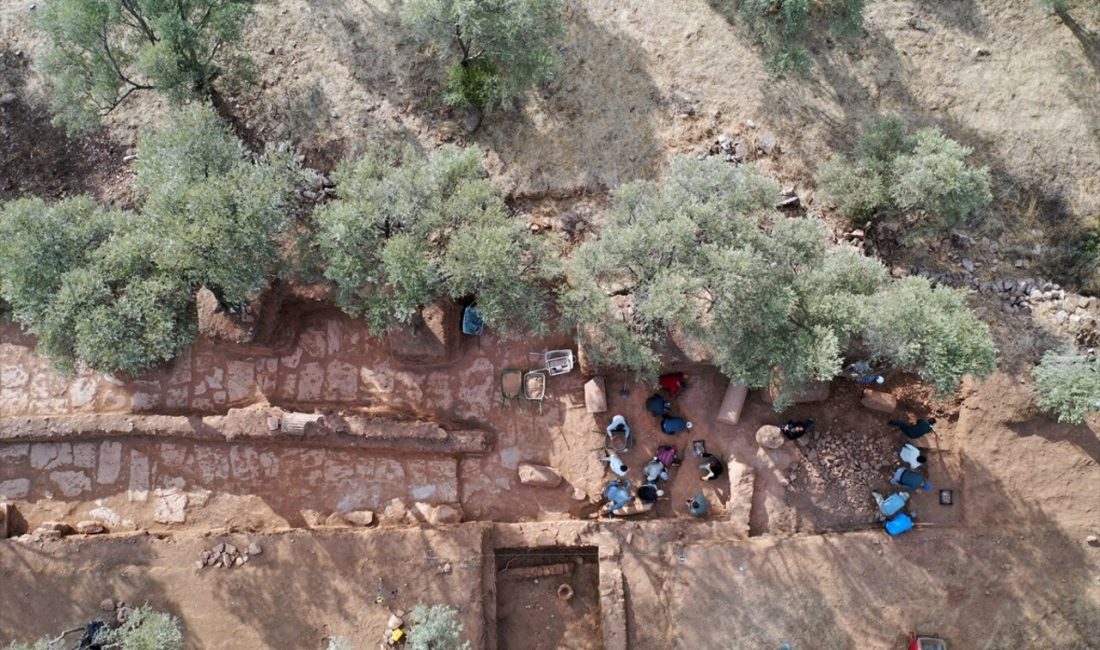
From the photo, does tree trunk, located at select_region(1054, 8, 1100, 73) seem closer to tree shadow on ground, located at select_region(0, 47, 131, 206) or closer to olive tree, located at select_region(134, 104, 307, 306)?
olive tree, located at select_region(134, 104, 307, 306)

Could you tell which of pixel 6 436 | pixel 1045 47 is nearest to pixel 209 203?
pixel 6 436

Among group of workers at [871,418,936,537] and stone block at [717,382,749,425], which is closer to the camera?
group of workers at [871,418,936,537]

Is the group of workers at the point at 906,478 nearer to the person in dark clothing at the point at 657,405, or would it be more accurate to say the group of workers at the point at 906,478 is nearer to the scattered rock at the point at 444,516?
the person in dark clothing at the point at 657,405

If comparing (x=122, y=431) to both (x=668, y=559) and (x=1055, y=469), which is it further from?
(x=1055, y=469)

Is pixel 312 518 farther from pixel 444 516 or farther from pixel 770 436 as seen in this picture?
pixel 770 436

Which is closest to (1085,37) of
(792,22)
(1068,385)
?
(792,22)

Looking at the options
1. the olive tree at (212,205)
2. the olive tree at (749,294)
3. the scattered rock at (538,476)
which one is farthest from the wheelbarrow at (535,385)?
the olive tree at (212,205)

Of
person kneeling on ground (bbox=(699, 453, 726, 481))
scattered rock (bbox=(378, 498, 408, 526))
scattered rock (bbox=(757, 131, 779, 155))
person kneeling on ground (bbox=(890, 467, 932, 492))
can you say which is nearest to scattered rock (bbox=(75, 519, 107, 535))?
scattered rock (bbox=(378, 498, 408, 526))
